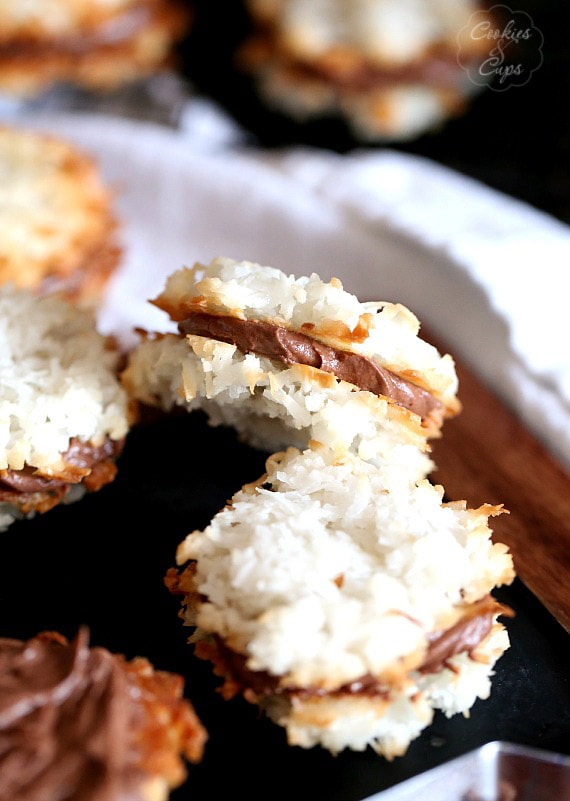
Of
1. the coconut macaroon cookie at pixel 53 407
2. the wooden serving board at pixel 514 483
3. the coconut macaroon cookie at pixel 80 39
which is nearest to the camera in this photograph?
the coconut macaroon cookie at pixel 53 407

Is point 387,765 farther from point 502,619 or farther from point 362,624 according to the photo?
point 502,619

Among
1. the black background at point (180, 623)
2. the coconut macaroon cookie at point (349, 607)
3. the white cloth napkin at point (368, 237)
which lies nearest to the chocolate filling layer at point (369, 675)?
the coconut macaroon cookie at point (349, 607)

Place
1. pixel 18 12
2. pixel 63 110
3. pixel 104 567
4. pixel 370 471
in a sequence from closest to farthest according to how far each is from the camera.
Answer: pixel 370 471 < pixel 104 567 < pixel 18 12 < pixel 63 110

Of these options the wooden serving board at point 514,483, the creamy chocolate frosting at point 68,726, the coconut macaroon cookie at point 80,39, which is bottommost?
the coconut macaroon cookie at point 80,39

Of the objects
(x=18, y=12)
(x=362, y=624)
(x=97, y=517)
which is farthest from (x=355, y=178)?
(x=362, y=624)

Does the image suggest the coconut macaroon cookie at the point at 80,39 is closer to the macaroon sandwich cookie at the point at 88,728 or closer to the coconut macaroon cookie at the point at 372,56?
the coconut macaroon cookie at the point at 372,56

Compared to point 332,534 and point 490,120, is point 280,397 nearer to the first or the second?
point 332,534
